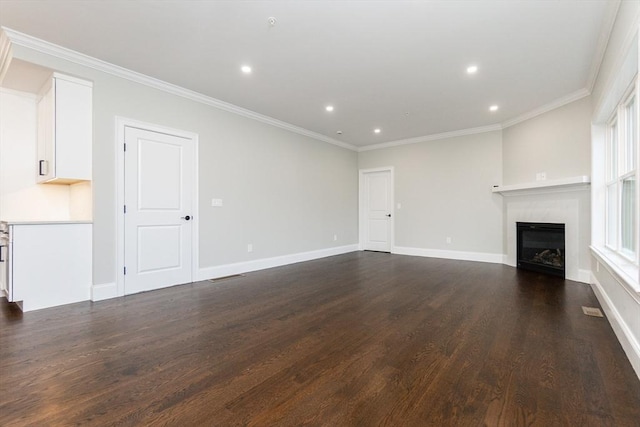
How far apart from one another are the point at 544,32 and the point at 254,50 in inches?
110

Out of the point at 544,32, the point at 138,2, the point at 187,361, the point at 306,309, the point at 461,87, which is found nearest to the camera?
the point at 187,361

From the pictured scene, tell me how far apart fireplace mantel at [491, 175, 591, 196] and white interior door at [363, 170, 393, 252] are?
2.33 meters

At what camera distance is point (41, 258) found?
3.17 metres

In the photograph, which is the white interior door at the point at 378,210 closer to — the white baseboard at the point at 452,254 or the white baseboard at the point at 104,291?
the white baseboard at the point at 452,254

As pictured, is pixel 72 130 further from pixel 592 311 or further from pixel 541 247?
pixel 541 247

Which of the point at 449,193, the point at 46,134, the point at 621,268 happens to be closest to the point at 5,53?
the point at 46,134

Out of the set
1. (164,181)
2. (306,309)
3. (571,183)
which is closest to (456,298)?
(306,309)

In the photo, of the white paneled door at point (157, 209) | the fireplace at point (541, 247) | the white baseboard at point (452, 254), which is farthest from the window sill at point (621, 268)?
the white paneled door at point (157, 209)

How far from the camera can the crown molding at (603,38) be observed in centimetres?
243

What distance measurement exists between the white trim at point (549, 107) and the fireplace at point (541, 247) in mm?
1762

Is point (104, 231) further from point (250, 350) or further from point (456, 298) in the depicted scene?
point (456, 298)

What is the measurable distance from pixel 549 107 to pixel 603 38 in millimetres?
1965

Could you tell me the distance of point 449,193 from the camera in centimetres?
630

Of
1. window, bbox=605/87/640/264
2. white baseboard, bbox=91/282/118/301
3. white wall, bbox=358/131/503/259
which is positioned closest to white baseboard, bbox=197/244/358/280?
white baseboard, bbox=91/282/118/301
